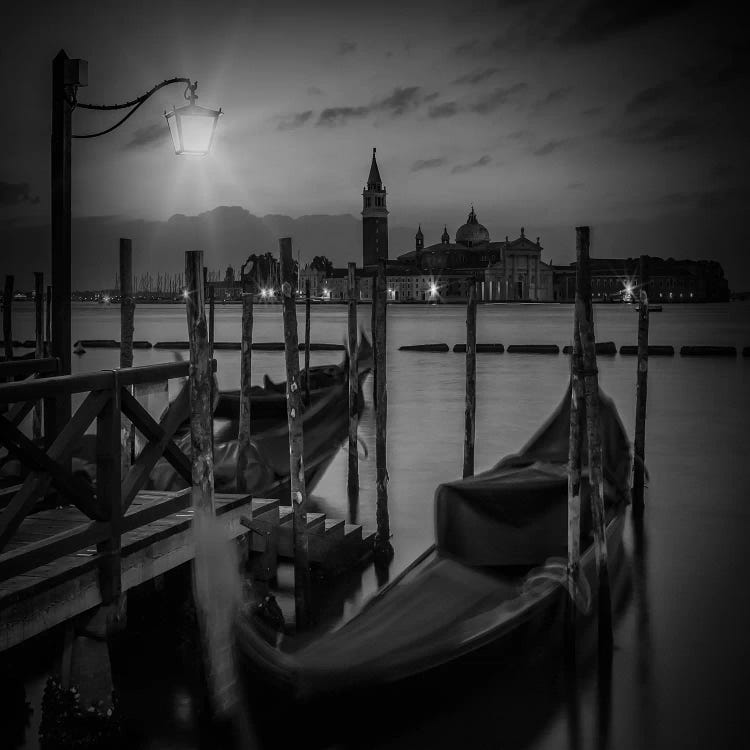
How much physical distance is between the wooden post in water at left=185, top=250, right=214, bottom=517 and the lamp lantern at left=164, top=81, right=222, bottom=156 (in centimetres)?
117

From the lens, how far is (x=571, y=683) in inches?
163

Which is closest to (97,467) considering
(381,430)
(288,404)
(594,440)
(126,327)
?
(288,404)

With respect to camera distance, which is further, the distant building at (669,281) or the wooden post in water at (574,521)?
the distant building at (669,281)

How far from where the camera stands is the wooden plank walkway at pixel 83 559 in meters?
2.96

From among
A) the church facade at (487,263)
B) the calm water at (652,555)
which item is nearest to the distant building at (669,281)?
the church facade at (487,263)

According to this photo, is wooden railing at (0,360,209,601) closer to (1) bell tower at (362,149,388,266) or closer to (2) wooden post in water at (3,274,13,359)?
(2) wooden post in water at (3,274,13,359)

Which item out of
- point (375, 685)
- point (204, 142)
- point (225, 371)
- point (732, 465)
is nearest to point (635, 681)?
point (375, 685)

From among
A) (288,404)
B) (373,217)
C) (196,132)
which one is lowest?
(288,404)

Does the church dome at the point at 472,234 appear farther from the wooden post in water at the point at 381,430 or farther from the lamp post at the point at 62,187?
the lamp post at the point at 62,187

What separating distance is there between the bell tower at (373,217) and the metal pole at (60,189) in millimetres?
98214

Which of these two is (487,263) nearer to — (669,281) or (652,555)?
(669,281)

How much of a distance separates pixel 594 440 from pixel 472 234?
113m

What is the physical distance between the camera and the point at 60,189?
432 cm

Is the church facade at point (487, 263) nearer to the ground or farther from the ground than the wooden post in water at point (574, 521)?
farther from the ground
